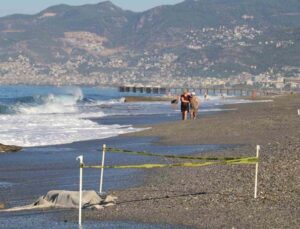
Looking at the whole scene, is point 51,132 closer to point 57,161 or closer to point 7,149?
point 7,149

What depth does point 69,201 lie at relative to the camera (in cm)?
1261

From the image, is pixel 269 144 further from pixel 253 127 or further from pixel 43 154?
pixel 253 127

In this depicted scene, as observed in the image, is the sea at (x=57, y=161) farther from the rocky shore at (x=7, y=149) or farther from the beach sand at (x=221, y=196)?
the beach sand at (x=221, y=196)

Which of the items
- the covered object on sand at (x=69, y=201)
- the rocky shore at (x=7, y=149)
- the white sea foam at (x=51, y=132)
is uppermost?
the covered object on sand at (x=69, y=201)

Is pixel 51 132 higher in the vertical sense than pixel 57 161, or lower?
lower

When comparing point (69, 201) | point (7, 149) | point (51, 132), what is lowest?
point (51, 132)

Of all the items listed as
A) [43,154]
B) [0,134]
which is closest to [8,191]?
[43,154]

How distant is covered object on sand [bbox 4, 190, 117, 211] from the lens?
493 inches

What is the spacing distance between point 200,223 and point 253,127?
19.0m

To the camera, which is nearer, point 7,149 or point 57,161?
point 57,161

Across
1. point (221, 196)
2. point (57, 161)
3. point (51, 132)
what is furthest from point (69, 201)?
point (51, 132)

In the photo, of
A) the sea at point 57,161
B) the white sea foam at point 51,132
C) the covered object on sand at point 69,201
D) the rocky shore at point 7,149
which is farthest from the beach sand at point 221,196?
the white sea foam at point 51,132

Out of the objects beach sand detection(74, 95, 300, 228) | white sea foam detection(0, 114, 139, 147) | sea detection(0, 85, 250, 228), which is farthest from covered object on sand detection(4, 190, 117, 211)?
white sea foam detection(0, 114, 139, 147)

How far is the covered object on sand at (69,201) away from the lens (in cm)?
1252
